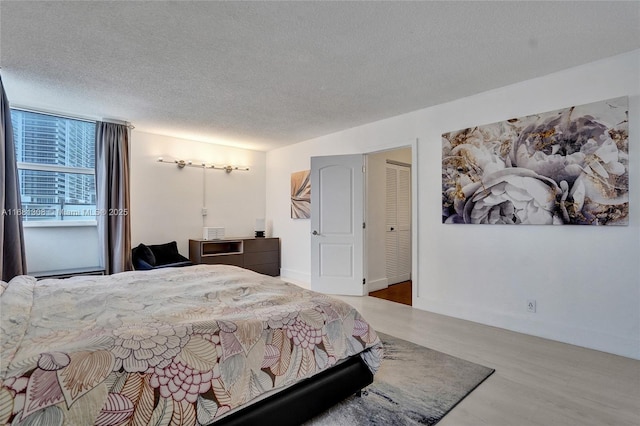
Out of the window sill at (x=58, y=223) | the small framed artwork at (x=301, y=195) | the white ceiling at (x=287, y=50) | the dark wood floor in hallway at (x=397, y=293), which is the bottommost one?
the dark wood floor in hallway at (x=397, y=293)

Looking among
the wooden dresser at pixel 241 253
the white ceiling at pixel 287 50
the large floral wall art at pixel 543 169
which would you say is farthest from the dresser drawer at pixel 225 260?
the large floral wall art at pixel 543 169

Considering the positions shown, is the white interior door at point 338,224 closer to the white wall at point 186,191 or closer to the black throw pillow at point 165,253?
the white wall at point 186,191

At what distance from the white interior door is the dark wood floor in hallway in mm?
364

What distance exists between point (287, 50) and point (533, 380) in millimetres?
3083

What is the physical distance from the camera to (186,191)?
5.33 metres

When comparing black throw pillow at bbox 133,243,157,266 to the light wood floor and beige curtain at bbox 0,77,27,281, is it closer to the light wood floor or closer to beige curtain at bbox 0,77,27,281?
beige curtain at bbox 0,77,27,281

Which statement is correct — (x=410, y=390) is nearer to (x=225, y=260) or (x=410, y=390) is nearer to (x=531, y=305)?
(x=531, y=305)

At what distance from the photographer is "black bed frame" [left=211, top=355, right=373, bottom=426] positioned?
1446 millimetres

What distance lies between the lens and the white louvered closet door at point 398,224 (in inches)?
211

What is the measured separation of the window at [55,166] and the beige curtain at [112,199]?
242 millimetres

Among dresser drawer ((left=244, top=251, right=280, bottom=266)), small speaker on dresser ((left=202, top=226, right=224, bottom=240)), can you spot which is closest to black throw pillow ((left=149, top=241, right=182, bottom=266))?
small speaker on dresser ((left=202, top=226, right=224, bottom=240))

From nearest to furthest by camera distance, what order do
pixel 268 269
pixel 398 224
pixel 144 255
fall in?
pixel 144 255 → pixel 398 224 → pixel 268 269

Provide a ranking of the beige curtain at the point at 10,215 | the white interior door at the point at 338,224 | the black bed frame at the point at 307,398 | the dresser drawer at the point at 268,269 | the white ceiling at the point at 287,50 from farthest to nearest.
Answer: the dresser drawer at the point at 268,269, the white interior door at the point at 338,224, the beige curtain at the point at 10,215, the white ceiling at the point at 287,50, the black bed frame at the point at 307,398

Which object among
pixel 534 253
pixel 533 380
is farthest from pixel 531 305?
pixel 533 380
